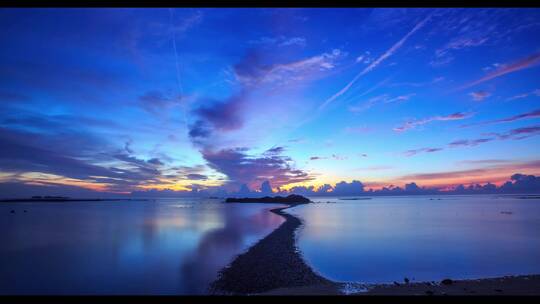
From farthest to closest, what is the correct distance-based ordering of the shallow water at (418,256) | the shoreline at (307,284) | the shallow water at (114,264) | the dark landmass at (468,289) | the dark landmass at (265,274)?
1. the shallow water at (418,256)
2. the shallow water at (114,264)
3. the dark landmass at (265,274)
4. the shoreline at (307,284)
5. the dark landmass at (468,289)

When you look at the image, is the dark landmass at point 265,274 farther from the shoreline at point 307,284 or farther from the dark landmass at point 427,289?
the dark landmass at point 427,289

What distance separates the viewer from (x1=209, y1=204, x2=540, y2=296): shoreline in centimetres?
1060

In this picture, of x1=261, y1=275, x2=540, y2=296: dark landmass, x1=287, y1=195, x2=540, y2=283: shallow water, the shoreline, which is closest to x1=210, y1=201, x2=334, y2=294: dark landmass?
the shoreline

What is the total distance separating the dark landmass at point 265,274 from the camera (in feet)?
39.2

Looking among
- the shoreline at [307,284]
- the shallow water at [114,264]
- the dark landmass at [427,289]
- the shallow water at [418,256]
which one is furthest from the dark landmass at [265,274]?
the shallow water at [418,256]

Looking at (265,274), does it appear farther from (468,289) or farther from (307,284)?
(468,289)

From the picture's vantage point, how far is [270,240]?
23.4 meters

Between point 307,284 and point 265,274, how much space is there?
2038mm

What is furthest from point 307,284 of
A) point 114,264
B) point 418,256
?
point 114,264

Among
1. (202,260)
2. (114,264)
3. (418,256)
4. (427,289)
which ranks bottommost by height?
(418,256)

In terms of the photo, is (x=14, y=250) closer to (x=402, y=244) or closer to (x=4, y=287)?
(x=4, y=287)

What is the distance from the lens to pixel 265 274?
1348 centimetres

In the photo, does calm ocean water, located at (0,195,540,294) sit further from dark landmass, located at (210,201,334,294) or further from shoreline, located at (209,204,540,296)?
shoreline, located at (209,204,540,296)
